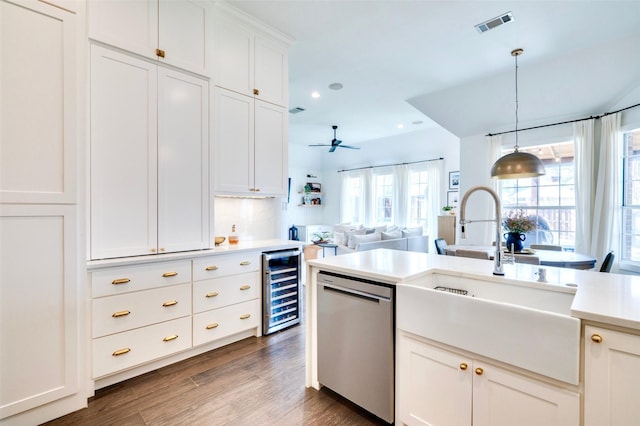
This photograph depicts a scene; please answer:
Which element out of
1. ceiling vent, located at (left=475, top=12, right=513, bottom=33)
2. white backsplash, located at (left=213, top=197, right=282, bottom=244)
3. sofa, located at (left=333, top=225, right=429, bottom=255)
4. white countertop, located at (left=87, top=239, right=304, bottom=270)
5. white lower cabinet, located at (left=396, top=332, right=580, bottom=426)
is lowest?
white lower cabinet, located at (left=396, top=332, right=580, bottom=426)

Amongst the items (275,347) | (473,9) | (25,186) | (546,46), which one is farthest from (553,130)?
(25,186)

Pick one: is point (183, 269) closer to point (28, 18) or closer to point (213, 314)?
point (213, 314)

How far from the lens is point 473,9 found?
2.78 meters

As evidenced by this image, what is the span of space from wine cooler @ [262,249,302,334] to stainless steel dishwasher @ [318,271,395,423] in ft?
3.75

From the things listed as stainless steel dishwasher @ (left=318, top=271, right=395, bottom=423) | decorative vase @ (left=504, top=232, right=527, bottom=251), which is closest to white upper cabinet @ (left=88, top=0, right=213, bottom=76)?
stainless steel dishwasher @ (left=318, top=271, right=395, bottom=423)

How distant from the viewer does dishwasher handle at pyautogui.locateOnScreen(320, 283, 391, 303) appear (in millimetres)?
1695

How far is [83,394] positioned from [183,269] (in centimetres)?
99

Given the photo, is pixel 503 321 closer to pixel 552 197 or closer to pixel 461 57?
pixel 461 57

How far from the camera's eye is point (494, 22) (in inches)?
118

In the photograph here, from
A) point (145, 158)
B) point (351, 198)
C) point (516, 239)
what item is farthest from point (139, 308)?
point (351, 198)

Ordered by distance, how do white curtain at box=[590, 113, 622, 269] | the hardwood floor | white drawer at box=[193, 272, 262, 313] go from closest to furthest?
the hardwood floor, white drawer at box=[193, 272, 262, 313], white curtain at box=[590, 113, 622, 269]

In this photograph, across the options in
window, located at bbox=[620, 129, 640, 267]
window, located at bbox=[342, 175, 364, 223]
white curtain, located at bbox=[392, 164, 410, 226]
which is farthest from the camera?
window, located at bbox=[342, 175, 364, 223]

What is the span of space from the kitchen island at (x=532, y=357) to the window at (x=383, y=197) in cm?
622

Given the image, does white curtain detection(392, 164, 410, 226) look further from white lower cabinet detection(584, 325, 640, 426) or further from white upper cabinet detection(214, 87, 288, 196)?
white lower cabinet detection(584, 325, 640, 426)
